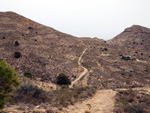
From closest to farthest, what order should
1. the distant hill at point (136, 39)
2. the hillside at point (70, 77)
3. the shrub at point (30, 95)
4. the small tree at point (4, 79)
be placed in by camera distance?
the small tree at point (4, 79)
the shrub at point (30, 95)
the hillside at point (70, 77)
the distant hill at point (136, 39)

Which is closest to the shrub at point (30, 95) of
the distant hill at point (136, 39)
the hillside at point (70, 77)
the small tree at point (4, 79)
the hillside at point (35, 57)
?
the hillside at point (70, 77)

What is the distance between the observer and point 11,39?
42750 millimetres

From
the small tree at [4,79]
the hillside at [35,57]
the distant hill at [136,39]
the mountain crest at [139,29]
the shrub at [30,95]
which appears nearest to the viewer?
the small tree at [4,79]

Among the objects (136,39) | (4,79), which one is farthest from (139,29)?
(4,79)

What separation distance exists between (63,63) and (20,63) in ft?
41.5

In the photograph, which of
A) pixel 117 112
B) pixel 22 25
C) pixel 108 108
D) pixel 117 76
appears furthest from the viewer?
pixel 22 25

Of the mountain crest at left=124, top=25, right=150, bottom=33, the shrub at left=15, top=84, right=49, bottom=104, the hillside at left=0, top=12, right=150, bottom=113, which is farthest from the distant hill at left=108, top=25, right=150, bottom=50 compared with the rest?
the shrub at left=15, top=84, right=49, bottom=104

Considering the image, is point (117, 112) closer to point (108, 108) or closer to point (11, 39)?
point (108, 108)

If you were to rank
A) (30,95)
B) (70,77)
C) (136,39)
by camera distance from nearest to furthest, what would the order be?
(30,95) → (70,77) → (136,39)

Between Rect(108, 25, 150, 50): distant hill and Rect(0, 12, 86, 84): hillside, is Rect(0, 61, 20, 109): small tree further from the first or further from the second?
Rect(108, 25, 150, 50): distant hill

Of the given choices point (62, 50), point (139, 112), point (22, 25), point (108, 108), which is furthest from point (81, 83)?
point (22, 25)

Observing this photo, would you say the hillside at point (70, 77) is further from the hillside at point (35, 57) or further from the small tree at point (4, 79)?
the small tree at point (4, 79)

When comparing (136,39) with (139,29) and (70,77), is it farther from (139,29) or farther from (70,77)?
(70,77)

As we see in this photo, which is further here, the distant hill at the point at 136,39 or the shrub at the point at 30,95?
the distant hill at the point at 136,39
